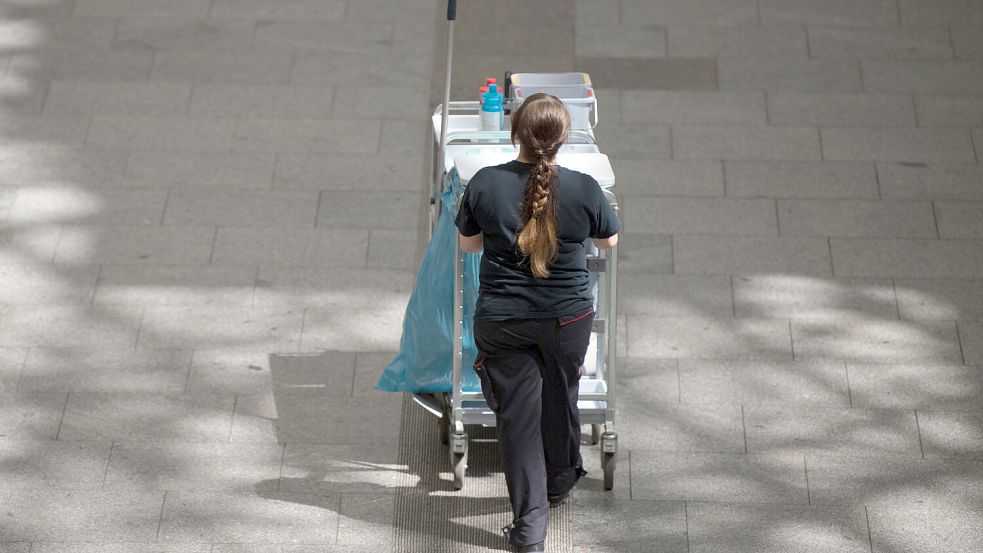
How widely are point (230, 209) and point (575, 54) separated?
2.52 meters

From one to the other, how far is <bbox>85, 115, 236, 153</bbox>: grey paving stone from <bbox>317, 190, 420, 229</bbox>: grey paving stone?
0.81 m

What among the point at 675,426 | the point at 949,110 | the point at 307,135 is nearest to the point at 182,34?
the point at 307,135

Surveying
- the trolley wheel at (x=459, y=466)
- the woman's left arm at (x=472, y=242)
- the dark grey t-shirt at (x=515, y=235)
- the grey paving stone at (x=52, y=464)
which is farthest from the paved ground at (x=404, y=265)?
the woman's left arm at (x=472, y=242)

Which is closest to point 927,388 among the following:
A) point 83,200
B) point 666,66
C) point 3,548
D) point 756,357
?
point 756,357

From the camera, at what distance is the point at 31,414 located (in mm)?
5734

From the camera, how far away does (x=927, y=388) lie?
19.4 ft

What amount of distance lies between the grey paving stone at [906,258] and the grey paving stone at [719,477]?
1.46m

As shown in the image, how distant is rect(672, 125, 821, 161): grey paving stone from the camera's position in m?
7.47

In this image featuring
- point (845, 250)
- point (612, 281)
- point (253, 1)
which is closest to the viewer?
point (612, 281)

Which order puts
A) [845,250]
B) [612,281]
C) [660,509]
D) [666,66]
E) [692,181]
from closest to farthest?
[612,281] < [660,509] < [845,250] < [692,181] < [666,66]

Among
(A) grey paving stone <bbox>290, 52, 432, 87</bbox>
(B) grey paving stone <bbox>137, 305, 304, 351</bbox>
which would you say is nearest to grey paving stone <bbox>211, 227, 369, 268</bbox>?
(B) grey paving stone <bbox>137, 305, 304, 351</bbox>

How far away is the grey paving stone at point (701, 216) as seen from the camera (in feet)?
22.7

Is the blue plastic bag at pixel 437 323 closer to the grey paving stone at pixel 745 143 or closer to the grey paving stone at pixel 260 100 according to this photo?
the grey paving stone at pixel 745 143

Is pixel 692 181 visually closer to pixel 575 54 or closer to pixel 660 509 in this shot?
pixel 575 54
